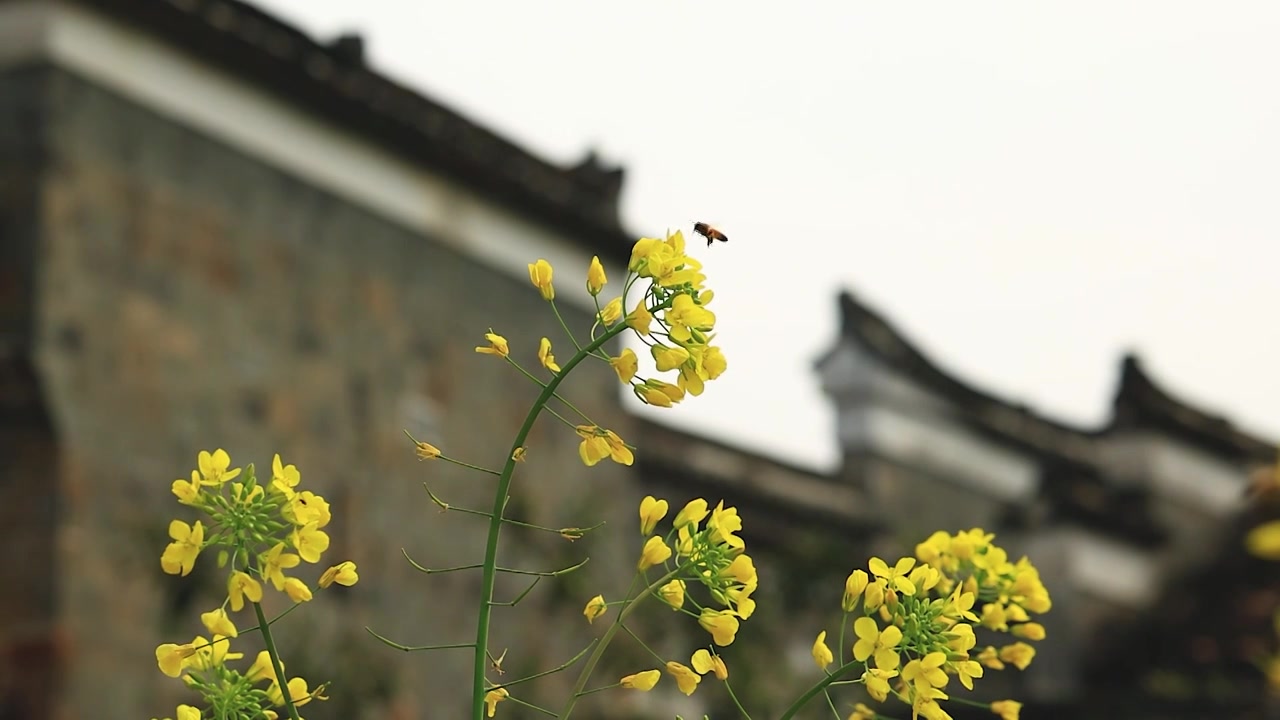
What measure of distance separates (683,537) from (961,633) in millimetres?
282

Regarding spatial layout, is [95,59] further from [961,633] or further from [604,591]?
[961,633]

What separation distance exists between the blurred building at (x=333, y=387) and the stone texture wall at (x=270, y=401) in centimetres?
1

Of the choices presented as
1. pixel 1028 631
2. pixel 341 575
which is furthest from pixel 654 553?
pixel 1028 631

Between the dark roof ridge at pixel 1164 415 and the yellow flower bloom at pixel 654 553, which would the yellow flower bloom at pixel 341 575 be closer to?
the yellow flower bloom at pixel 654 553

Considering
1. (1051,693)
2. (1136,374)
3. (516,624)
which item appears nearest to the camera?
(516,624)

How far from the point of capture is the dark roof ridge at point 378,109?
7344mm

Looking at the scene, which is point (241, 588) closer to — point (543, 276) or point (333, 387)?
point (543, 276)

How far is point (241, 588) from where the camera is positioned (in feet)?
6.40

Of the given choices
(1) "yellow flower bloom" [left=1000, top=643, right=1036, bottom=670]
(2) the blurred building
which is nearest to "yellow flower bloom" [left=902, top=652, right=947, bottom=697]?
(1) "yellow flower bloom" [left=1000, top=643, right=1036, bottom=670]

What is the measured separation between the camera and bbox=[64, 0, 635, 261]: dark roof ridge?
24.1 ft

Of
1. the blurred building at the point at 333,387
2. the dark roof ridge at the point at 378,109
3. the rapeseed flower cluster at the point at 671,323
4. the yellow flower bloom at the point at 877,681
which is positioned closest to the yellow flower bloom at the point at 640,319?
the rapeseed flower cluster at the point at 671,323

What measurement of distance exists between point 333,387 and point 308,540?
5.99m

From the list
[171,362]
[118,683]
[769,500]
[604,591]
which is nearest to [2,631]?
[118,683]

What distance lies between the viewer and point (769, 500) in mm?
10109
